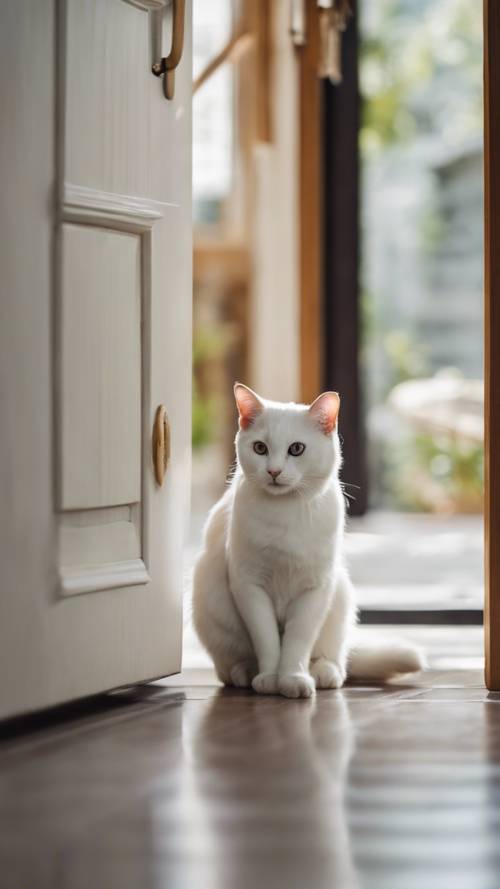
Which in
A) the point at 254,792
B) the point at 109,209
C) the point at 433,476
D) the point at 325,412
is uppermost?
the point at 109,209

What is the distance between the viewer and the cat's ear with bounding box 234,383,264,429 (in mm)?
2066

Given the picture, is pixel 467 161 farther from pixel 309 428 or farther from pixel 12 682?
pixel 12 682

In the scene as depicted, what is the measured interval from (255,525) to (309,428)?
0.64 feet

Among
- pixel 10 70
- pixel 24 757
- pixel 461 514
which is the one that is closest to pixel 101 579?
pixel 24 757

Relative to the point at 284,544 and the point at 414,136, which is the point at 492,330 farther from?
the point at 414,136

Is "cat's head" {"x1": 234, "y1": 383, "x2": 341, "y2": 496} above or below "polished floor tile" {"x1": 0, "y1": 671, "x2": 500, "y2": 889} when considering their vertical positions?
above

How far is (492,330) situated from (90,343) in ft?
2.38

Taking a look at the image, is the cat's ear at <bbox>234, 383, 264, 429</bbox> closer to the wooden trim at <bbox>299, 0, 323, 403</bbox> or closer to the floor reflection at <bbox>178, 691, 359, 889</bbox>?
the floor reflection at <bbox>178, 691, 359, 889</bbox>

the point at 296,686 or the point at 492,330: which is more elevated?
the point at 492,330

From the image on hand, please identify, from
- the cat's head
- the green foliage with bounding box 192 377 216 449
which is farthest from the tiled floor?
the green foliage with bounding box 192 377 216 449

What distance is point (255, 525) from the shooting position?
2.03 metres

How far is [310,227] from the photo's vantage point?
4949 mm

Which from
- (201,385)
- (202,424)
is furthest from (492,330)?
(201,385)

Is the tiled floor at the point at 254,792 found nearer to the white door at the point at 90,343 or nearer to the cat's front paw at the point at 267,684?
the cat's front paw at the point at 267,684
